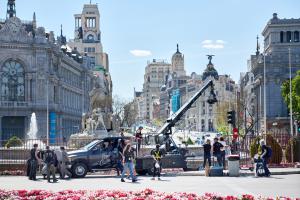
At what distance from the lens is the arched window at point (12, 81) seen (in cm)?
8350

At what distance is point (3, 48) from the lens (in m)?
82.6

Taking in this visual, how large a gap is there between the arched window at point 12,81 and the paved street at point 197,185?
2181 inches

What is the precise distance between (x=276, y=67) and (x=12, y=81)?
135ft

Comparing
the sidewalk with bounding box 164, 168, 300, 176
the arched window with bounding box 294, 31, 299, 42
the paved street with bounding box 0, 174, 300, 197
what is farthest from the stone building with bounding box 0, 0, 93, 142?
the paved street with bounding box 0, 174, 300, 197

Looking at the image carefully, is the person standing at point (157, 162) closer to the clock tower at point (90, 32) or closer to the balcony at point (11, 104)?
the balcony at point (11, 104)

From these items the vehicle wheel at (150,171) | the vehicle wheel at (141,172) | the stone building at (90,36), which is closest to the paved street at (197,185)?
the vehicle wheel at (150,171)

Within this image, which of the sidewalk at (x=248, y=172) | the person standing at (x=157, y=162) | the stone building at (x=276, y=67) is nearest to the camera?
the person standing at (x=157, y=162)

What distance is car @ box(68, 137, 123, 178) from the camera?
101 feet

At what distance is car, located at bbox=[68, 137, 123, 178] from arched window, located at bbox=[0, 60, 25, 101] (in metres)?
55.1

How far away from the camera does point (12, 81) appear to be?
83812mm

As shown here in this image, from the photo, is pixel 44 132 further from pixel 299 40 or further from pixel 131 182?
pixel 131 182

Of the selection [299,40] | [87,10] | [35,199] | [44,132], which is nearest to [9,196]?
→ [35,199]

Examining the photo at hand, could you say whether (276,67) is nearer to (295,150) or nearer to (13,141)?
(13,141)

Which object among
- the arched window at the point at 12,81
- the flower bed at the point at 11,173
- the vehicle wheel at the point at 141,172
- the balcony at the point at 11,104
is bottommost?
the flower bed at the point at 11,173
